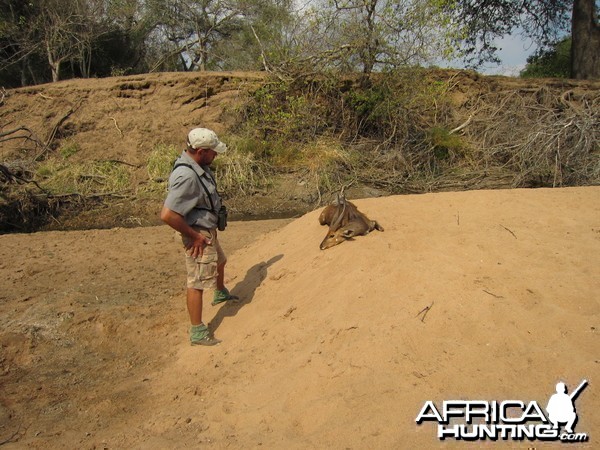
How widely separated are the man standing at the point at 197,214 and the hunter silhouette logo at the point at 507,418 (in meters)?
2.15

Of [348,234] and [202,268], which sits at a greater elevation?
[348,234]

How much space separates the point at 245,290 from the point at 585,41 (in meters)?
15.1

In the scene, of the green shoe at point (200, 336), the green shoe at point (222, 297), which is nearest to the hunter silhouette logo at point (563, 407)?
the green shoe at point (200, 336)

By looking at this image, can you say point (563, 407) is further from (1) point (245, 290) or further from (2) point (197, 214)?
(1) point (245, 290)

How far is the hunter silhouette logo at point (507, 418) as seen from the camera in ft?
7.75

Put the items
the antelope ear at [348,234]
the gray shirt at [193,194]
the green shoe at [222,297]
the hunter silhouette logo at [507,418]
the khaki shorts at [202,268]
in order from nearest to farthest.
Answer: the hunter silhouette logo at [507,418] < the gray shirt at [193,194] < the khaki shorts at [202,268] < the antelope ear at [348,234] < the green shoe at [222,297]

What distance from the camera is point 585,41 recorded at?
15.1 meters

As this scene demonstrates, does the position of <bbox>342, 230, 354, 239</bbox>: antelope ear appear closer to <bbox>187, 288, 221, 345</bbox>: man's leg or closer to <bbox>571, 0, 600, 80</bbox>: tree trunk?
<bbox>187, 288, 221, 345</bbox>: man's leg

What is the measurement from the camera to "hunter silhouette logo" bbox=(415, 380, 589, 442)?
2363 millimetres

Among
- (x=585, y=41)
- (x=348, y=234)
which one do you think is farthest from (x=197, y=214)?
(x=585, y=41)

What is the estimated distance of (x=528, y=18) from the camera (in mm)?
16172

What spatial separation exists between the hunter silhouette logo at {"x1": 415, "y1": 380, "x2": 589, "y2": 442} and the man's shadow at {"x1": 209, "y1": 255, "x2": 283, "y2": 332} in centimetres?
243

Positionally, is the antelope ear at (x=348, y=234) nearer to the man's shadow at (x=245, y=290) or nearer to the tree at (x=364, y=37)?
the man's shadow at (x=245, y=290)

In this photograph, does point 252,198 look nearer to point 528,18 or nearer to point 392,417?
point 392,417
